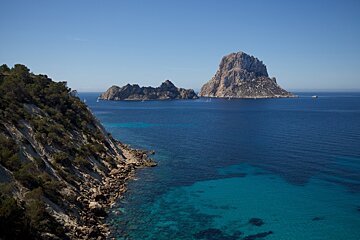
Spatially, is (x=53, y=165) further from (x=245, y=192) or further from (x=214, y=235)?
(x=245, y=192)

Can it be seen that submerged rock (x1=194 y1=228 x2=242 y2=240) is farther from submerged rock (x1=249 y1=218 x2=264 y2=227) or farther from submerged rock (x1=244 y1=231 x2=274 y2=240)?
submerged rock (x1=249 y1=218 x2=264 y2=227)

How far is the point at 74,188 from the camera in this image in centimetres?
3822

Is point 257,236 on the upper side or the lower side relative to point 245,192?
lower

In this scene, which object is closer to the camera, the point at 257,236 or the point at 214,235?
the point at 257,236

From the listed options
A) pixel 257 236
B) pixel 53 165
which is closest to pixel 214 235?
pixel 257 236

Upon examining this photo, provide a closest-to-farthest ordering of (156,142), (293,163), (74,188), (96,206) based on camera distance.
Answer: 1. (96,206)
2. (74,188)
3. (293,163)
4. (156,142)

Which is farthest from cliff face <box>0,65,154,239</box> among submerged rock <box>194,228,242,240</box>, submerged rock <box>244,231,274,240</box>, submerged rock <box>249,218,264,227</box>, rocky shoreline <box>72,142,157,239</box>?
submerged rock <box>249,218,264,227</box>

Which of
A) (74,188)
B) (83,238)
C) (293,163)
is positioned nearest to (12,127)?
(74,188)

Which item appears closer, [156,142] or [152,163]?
[152,163]

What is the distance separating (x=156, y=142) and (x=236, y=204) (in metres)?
44.5

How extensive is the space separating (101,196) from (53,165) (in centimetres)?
754

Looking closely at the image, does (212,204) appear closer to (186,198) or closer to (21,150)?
(186,198)

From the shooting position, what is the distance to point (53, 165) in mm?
39938

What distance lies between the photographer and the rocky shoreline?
1173 inches
